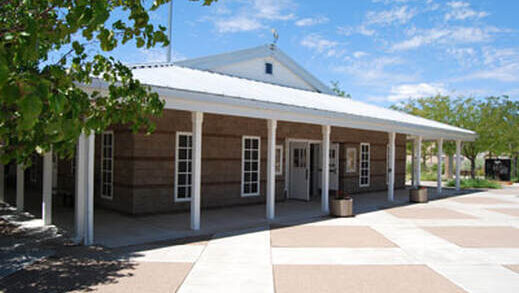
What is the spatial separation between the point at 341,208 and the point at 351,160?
6.57 meters

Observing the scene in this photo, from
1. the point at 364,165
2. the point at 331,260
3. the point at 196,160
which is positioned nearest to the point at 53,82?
the point at 331,260

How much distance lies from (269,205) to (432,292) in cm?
550

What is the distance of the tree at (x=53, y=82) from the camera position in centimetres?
184

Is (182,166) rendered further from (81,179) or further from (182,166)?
(81,179)

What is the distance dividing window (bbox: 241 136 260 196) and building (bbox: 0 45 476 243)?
0.03 metres

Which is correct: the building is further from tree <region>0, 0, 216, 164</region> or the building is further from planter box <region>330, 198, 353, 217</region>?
tree <region>0, 0, 216, 164</region>

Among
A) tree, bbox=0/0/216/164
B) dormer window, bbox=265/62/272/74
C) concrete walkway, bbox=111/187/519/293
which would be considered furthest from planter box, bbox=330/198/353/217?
tree, bbox=0/0/216/164

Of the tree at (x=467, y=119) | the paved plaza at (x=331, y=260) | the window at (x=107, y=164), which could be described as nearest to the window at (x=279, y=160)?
the paved plaza at (x=331, y=260)

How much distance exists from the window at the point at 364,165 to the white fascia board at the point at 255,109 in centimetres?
348

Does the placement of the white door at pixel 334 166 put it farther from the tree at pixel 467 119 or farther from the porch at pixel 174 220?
the tree at pixel 467 119

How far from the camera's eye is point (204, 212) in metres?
11.1

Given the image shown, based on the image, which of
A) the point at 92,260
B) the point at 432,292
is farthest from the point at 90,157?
the point at 432,292

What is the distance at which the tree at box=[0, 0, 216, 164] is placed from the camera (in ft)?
6.03

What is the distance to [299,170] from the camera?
14.3 meters
